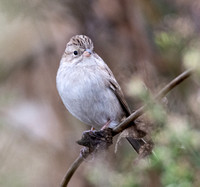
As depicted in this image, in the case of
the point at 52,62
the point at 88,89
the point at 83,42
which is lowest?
the point at 88,89

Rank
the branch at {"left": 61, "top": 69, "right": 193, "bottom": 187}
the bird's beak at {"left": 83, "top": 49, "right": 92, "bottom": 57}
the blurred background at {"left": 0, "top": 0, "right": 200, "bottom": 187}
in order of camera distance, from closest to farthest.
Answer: the branch at {"left": 61, "top": 69, "right": 193, "bottom": 187} → the bird's beak at {"left": 83, "top": 49, "right": 92, "bottom": 57} → the blurred background at {"left": 0, "top": 0, "right": 200, "bottom": 187}

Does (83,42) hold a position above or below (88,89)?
above

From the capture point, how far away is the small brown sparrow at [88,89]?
140 inches

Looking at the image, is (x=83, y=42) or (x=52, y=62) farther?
(x=52, y=62)

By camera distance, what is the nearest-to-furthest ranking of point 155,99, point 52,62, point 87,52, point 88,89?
point 155,99 → point 88,89 → point 87,52 → point 52,62

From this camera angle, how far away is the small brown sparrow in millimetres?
3551

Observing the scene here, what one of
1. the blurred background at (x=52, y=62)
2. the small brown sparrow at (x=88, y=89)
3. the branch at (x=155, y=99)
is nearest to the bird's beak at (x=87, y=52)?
the small brown sparrow at (x=88, y=89)

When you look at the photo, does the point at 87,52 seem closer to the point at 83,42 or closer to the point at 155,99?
the point at 83,42

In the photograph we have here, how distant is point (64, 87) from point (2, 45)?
3.17m

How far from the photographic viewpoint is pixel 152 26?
510cm

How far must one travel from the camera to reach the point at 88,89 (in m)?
3.53

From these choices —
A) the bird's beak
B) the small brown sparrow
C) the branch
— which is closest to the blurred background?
the small brown sparrow

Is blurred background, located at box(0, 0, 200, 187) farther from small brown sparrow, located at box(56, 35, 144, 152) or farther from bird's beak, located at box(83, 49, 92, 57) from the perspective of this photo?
bird's beak, located at box(83, 49, 92, 57)

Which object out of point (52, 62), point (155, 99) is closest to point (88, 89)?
point (155, 99)
